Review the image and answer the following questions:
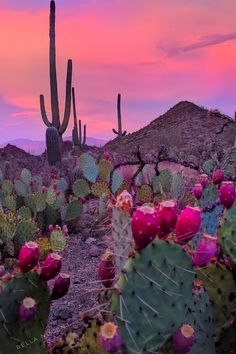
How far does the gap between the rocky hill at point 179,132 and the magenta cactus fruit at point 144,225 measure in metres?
21.9

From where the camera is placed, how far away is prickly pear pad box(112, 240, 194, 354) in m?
2.38

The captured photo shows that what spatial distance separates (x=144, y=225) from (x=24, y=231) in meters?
5.13

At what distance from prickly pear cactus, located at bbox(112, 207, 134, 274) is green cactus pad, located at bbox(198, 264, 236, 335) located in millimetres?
417

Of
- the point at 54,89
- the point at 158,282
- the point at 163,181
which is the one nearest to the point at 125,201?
the point at 158,282

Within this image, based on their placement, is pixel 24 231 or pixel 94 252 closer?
pixel 24 231

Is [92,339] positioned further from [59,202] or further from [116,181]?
[116,181]

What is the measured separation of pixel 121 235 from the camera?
11.3ft

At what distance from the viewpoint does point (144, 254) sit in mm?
2414

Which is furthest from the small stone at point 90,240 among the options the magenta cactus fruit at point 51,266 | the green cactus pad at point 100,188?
the magenta cactus fruit at point 51,266

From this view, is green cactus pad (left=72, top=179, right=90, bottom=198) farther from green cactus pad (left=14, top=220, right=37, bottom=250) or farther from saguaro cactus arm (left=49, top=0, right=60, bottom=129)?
saguaro cactus arm (left=49, top=0, right=60, bottom=129)

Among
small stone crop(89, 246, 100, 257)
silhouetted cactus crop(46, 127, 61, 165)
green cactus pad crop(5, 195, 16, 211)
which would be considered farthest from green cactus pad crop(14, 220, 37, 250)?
silhouetted cactus crop(46, 127, 61, 165)

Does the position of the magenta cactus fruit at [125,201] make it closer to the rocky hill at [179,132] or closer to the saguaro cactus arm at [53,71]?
the saguaro cactus arm at [53,71]

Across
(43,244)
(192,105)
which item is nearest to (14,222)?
(43,244)

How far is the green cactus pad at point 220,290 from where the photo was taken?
10.8 feet
